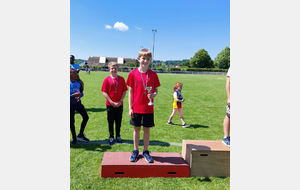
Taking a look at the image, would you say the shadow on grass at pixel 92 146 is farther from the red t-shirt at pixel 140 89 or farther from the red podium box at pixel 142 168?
the red t-shirt at pixel 140 89

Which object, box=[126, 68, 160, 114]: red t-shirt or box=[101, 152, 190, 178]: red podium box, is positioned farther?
box=[126, 68, 160, 114]: red t-shirt

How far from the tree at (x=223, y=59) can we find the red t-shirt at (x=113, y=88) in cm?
8919

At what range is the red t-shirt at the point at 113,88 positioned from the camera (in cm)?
449

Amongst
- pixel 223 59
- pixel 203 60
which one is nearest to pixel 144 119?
pixel 223 59

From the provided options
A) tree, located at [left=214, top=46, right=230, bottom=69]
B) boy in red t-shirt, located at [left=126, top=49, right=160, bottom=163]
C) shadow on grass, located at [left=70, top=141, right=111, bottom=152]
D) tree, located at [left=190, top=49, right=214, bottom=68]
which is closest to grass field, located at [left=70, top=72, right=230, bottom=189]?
shadow on grass, located at [left=70, top=141, right=111, bottom=152]

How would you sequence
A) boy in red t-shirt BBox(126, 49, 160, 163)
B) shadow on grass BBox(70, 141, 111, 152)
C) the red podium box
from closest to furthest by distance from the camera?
the red podium box → boy in red t-shirt BBox(126, 49, 160, 163) → shadow on grass BBox(70, 141, 111, 152)

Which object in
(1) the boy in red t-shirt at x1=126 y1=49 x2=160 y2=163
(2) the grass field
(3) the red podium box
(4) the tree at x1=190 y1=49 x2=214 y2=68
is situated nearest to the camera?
(2) the grass field

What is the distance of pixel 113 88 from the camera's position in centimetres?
451

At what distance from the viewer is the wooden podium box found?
10.9 ft

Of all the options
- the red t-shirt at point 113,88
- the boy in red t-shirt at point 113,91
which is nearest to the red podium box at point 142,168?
the boy in red t-shirt at point 113,91

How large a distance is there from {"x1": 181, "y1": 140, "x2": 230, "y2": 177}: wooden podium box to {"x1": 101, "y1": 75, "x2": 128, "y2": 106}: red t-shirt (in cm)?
215

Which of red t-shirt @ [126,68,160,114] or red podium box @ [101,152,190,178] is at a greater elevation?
red t-shirt @ [126,68,160,114]

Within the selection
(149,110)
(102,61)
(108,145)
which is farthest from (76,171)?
(102,61)

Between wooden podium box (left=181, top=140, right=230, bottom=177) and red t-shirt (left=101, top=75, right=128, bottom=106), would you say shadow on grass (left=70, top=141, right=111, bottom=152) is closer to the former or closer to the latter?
red t-shirt (left=101, top=75, right=128, bottom=106)
